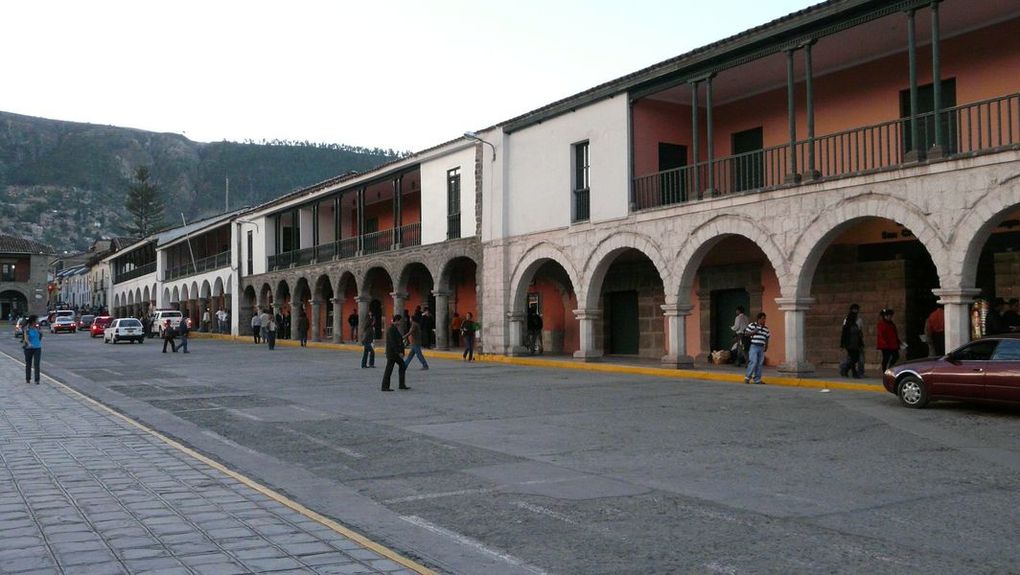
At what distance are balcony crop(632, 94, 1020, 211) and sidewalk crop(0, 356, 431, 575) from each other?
1363 centimetres

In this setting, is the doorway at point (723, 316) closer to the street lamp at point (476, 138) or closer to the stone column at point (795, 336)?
the stone column at point (795, 336)

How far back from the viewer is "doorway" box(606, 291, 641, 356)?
1131 inches

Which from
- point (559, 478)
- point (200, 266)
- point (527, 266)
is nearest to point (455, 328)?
point (527, 266)

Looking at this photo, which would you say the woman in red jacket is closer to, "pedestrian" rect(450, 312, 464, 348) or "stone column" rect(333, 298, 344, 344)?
"pedestrian" rect(450, 312, 464, 348)

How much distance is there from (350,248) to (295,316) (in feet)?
22.6

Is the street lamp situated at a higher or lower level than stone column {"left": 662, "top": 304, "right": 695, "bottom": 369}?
higher

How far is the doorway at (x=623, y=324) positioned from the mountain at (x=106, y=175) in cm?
14188

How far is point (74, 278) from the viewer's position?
378 feet

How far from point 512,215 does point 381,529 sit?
886 inches

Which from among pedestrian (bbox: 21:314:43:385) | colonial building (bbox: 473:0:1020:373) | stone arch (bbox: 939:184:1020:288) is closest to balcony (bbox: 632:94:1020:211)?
colonial building (bbox: 473:0:1020:373)

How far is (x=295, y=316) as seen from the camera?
45344 mm

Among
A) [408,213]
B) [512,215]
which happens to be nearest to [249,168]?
[408,213]

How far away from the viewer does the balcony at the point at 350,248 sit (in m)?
35.8

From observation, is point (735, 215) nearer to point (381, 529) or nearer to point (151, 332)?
point (381, 529)
